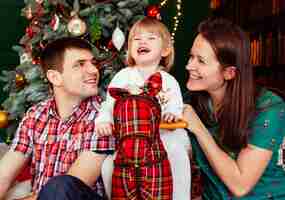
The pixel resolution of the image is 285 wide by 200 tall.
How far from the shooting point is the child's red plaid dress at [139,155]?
1742 millimetres

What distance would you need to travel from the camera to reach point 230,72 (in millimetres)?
2006

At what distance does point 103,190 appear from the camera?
2.09m

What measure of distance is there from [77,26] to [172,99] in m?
1.52

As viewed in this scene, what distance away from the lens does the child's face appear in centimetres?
204

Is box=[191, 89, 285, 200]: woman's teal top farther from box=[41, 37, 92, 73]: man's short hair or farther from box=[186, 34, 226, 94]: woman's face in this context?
box=[41, 37, 92, 73]: man's short hair

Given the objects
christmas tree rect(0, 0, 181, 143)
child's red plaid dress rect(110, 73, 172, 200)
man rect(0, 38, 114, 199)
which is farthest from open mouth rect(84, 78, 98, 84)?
christmas tree rect(0, 0, 181, 143)

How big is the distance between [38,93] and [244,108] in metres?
1.85

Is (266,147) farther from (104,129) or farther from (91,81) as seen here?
(91,81)

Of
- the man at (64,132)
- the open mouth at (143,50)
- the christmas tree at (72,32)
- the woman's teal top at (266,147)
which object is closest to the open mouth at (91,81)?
the man at (64,132)

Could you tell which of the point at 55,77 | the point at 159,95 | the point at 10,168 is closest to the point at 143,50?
the point at 159,95

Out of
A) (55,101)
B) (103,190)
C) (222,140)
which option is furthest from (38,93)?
(222,140)

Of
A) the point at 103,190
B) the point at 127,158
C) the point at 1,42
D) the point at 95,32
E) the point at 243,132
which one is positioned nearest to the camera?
the point at 127,158

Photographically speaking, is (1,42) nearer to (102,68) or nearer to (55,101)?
(102,68)

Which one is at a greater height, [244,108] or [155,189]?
[244,108]
